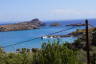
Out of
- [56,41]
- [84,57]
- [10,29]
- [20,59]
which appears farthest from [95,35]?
[10,29]

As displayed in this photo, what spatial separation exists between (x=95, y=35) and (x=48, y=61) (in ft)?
81.9

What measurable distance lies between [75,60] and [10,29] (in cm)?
13637

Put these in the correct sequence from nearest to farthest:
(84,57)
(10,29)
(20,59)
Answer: (20,59)
(84,57)
(10,29)

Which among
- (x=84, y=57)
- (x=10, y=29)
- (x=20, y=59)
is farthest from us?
(x=10, y=29)

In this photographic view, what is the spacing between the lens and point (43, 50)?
1432cm

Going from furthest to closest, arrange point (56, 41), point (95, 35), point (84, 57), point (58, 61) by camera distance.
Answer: point (95, 35) → point (84, 57) → point (56, 41) → point (58, 61)

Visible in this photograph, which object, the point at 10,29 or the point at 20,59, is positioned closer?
the point at 20,59

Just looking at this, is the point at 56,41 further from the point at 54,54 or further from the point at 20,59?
the point at 20,59

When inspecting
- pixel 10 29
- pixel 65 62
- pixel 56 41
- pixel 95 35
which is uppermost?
pixel 56 41

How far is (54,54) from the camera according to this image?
13781 millimetres

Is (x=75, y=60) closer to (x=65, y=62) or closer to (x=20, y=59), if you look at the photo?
(x=65, y=62)

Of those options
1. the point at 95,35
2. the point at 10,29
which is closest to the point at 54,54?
the point at 95,35

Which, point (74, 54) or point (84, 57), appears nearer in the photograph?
point (74, 54)

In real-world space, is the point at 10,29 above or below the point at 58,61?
below
